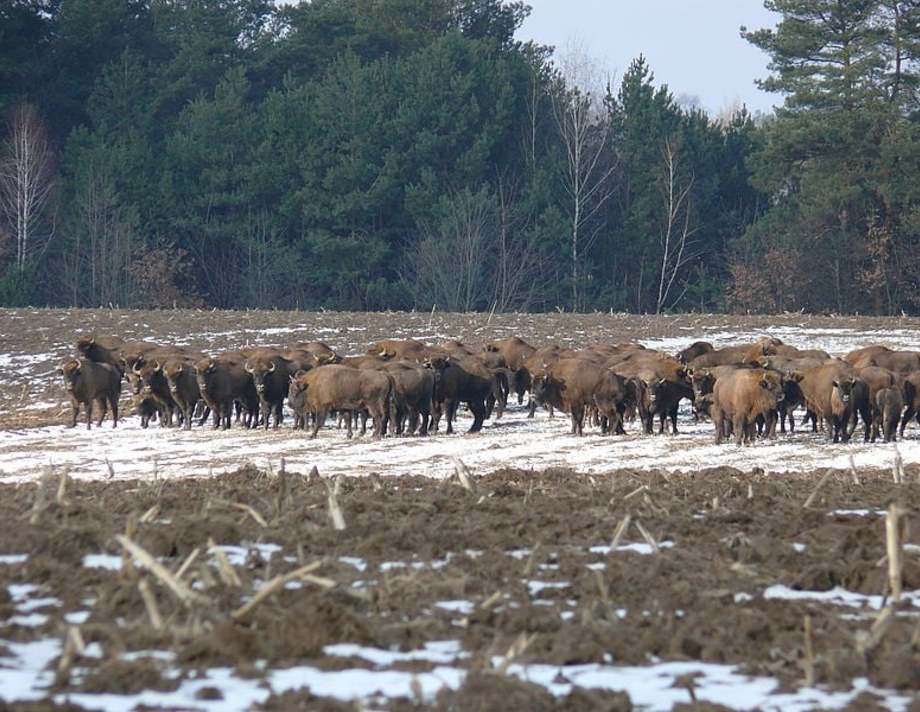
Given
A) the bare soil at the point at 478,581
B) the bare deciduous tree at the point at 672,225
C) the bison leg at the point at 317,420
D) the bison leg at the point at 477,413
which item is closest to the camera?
the bare soil at the point at 478,581

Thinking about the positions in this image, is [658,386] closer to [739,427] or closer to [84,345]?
[739,427]

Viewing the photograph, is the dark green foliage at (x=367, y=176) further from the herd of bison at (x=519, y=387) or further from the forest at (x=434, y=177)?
the herd of bison at (x=519, y=387)

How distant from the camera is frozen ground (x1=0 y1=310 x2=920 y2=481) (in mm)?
20719

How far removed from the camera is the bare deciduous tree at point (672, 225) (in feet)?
217

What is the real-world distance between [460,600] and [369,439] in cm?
1580

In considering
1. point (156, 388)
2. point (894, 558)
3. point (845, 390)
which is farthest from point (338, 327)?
point (894, 558)

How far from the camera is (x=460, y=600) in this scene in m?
8.95

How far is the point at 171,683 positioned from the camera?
23.4 ft

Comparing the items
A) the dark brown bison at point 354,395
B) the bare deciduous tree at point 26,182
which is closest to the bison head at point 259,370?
the dark brown bison at point 354,395

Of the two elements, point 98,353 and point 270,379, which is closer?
point 270,379

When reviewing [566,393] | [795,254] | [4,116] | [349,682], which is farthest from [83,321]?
[349,682]

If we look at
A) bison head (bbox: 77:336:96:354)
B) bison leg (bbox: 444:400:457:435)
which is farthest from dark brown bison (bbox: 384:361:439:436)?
bison head (bbox: 77:336:96:354)

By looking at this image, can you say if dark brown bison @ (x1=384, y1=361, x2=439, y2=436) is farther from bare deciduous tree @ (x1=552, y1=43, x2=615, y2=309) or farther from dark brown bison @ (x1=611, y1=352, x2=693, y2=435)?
bare deciduous tree @ (x1=552, y1=43, x2=615, y2=309)

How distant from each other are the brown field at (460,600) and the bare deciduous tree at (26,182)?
5123 cm
